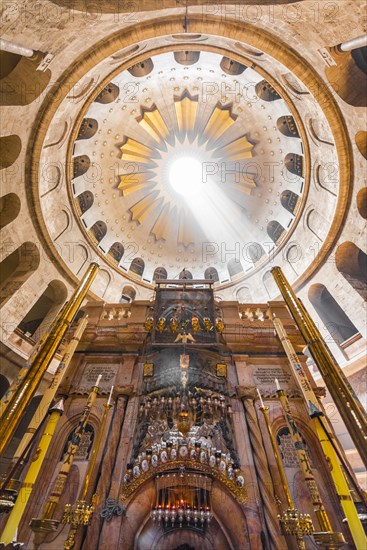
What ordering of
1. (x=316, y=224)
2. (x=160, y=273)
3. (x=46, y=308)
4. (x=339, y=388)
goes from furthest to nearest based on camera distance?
(x=160, y=273)
(x=46, y=308)
(x=316, y=224)
(x=339, y=388)

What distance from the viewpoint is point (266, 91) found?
15.6m

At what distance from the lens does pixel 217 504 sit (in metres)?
5.48

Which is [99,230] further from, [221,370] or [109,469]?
[109,469]

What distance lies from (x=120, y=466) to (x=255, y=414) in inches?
129

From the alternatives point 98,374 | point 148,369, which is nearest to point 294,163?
point 148,369

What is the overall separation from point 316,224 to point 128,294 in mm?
13169

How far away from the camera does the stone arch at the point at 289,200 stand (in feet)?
58.2

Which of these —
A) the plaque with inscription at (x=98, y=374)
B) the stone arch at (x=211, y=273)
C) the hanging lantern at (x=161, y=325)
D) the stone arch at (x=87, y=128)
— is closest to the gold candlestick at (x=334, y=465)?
the hanging lantern at (x=161, y=325)

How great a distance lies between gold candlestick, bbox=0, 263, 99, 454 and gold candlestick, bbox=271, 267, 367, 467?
19.0 feet

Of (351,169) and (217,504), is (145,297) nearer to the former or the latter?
(351,169)

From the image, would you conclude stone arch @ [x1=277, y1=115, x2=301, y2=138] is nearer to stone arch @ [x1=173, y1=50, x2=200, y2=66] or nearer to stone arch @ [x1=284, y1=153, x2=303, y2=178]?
stone arch @ [x1=284, y1=153, x2=303, y2=178]

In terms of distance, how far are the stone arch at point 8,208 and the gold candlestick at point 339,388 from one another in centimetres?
1272

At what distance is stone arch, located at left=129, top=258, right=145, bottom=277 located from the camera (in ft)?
70.9

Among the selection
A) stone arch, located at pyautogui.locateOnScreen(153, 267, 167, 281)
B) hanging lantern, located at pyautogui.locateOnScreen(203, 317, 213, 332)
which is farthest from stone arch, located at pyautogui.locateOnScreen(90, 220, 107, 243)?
hanging lantern, located at pyautogui.locateOnScreen(203, 317, 213, 332)
